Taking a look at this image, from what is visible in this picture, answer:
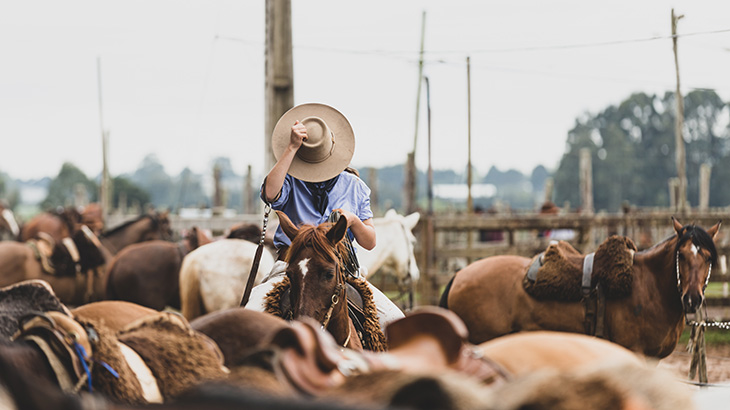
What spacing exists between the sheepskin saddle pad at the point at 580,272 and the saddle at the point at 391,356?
4.17 metres

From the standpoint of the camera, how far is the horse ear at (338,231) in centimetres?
362

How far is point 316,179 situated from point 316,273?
94 cm

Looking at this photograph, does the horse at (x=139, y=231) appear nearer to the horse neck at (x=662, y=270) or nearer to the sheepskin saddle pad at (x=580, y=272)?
the sheepskin saddle pad at (x=580, y=272)

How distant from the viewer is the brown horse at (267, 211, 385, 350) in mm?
3430

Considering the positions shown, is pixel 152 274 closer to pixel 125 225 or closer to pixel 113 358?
pixel 125 225

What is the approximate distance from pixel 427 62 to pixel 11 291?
11.7 m

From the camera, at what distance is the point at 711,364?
8781 millimetres

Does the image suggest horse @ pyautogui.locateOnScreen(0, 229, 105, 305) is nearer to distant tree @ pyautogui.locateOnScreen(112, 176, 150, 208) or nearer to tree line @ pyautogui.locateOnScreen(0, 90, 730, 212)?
distant tree @ pyautogui.locateOnScreen(112, 176, 150, 208)

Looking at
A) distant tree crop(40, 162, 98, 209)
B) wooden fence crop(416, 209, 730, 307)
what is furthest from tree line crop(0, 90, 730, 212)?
wooden fence crop(416, 209, 730, 307)

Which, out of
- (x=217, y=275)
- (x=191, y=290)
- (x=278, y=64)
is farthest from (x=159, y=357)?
(x=278, y=64)

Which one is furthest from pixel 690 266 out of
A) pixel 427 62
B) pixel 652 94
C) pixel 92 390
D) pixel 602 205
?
pixel 652 94

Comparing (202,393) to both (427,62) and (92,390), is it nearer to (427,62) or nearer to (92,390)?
(92,390)

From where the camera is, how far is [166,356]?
2619mm

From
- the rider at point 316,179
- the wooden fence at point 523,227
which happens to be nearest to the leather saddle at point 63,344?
the rider at point 316,179
